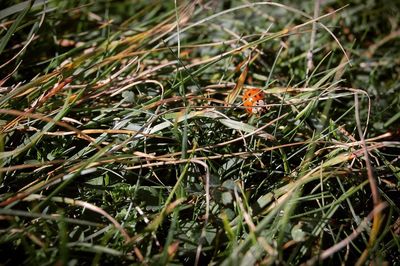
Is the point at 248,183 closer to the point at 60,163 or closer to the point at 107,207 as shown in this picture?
the point at 107,207

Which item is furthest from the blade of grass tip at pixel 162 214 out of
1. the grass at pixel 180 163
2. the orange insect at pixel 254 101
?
the orange insect at pixel 254 101

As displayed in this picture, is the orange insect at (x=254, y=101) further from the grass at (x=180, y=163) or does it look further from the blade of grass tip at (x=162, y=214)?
the blade of grass tip at (x=162, y=214)

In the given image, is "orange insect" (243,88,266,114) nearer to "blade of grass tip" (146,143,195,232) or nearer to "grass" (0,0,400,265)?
"grass" (0,0,400,265)

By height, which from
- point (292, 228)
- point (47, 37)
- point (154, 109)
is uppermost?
point (47, 37)

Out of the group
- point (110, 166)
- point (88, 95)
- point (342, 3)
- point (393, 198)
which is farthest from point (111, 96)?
point (342, 3)

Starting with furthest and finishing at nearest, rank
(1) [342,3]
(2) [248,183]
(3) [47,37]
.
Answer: (1) [342,3], (3) [47,37], (2) [248,183]

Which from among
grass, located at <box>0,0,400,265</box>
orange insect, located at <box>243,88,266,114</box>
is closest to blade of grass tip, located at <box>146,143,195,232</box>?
grass, located at <box>0,0,400,265</box>

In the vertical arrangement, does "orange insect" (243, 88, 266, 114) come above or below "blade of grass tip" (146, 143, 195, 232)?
above

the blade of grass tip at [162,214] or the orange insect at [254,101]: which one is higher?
the orange insect at [254,101]

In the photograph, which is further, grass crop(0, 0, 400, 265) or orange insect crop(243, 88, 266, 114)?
orange insect crop(243, 88, 266, 114)
